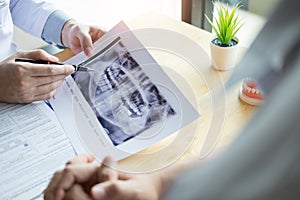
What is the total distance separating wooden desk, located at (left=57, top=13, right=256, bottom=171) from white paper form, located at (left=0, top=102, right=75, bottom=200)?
0.12m

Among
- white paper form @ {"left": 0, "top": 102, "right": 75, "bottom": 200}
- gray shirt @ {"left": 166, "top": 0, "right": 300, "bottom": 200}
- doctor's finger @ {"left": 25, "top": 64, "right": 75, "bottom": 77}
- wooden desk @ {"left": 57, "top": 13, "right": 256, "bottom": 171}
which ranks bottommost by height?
white paper form @ {"left": 0, "top": 102, "right": 75, "bottom": 200}

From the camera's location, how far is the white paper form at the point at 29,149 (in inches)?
25.6

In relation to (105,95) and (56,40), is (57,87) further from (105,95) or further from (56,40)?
(56,40)

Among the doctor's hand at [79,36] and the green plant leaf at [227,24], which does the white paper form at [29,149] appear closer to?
the doctor's hand at [79,36]

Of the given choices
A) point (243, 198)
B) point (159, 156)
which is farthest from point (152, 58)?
point (243, 198)

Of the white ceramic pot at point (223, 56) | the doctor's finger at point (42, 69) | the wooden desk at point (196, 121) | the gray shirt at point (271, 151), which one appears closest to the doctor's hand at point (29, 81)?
Result: the doctor's finger at point (42, 69)

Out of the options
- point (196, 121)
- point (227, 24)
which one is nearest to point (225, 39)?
point (227, 24)

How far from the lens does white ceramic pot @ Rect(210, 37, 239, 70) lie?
0.86 metres

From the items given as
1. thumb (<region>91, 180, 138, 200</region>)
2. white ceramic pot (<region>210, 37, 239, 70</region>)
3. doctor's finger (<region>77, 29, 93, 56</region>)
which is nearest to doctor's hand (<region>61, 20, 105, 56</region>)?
doctor's finger (<region>77, 29, 93, 56</region>)

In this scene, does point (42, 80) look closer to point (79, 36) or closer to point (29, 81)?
point (29, 81)

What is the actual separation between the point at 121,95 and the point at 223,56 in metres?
0.24

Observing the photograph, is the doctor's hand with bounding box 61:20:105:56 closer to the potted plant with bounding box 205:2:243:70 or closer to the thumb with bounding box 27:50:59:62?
the thumb with bounding box 27:50:59:62

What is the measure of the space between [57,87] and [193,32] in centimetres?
38

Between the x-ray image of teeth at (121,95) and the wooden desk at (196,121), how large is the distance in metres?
0.04
